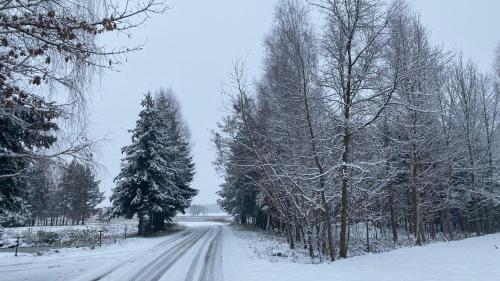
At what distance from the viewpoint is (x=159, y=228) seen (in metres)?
41.1

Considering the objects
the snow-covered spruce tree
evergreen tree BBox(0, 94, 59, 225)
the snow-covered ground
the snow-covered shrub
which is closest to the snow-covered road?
the snow-covered ground

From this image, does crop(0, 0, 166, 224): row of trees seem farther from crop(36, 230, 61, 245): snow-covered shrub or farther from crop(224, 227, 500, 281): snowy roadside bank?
crop(36, 230, 61, 245): snow-covered shrub

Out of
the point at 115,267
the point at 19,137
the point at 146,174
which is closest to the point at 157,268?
the point at 115,267

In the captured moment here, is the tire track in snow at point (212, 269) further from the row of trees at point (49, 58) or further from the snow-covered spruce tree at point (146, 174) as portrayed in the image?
the snow-covered spruce tree at point (146, 174)

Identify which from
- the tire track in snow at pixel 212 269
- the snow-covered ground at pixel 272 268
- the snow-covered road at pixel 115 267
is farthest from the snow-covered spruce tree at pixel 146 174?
the tire track in snow at pixel 212 269

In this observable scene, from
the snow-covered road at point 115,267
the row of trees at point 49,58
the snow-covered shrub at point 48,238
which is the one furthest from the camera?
the snow-covered shrub at point 48,238

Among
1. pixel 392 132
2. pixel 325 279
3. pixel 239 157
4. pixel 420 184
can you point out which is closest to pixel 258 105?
pixel 239 157

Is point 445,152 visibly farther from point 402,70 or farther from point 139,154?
point 139,154

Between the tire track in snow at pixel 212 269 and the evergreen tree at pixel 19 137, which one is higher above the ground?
the evergreen tree at pixel 19 137

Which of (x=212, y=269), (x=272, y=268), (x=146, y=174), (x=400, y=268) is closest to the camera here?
(x=400, y=268)

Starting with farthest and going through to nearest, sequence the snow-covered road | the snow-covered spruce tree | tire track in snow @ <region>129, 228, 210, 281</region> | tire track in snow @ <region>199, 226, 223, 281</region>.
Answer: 1. the snow-covered spruce tree
2. the snow-covered road
3. tire track in snow @ <region>129, 228, 210, 281</region>
4. tire track in snow @ <region>199, 226, 223, 281</region>

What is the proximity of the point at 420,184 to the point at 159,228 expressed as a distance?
2752 cm

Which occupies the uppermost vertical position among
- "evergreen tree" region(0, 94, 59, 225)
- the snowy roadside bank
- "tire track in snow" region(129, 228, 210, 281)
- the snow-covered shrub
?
"evergreen tree" region(0, 94, 59, 225)

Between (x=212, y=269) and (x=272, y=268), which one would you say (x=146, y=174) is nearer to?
(x=212, y=269)
